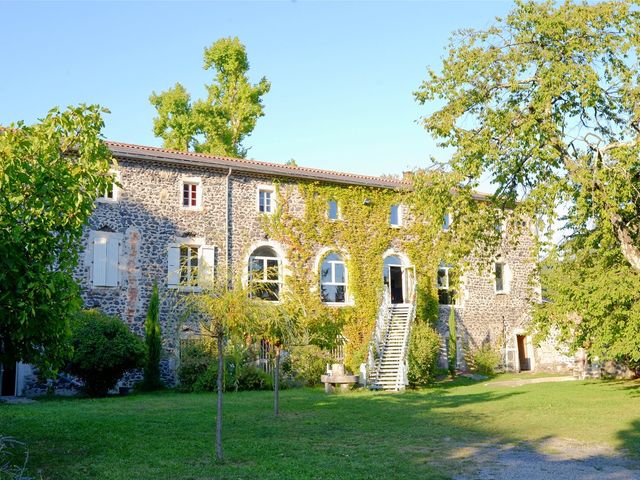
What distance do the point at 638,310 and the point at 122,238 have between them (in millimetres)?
14486

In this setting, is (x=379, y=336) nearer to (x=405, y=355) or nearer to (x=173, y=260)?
(x=405, y=355)

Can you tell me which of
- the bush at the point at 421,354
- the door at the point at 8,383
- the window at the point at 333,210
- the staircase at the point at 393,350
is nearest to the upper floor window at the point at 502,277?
the staircase at the point at 393,350

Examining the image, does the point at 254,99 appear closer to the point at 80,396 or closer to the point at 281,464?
the point at 80,396

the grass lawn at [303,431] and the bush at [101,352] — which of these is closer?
the grass lawn at [303,431]

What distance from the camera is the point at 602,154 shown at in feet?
49.6

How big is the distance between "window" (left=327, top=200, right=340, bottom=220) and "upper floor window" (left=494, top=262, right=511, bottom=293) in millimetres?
8445

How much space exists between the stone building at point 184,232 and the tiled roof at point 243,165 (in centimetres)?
3

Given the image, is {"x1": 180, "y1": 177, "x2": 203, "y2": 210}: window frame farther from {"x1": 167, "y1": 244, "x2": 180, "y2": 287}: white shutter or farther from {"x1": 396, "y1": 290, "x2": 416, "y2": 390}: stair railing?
{"x1": 396, "y1": 290, "x2": 416, "y2": 390}: stair railing

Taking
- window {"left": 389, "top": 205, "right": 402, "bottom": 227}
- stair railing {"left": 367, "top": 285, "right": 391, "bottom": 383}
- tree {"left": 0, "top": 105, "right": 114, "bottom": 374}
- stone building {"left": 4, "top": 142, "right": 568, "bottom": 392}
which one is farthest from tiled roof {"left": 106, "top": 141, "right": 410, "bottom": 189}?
tree {"left": 0, "top": 105, "right": 114, "bottom": 374}

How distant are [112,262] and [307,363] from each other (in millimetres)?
6930

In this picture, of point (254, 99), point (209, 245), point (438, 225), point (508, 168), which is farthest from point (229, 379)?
point (254, 99)

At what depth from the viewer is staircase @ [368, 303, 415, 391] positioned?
21.2 meters

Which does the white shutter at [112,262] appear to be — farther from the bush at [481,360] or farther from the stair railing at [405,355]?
the bush at [481,360]

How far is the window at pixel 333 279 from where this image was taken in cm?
2439
